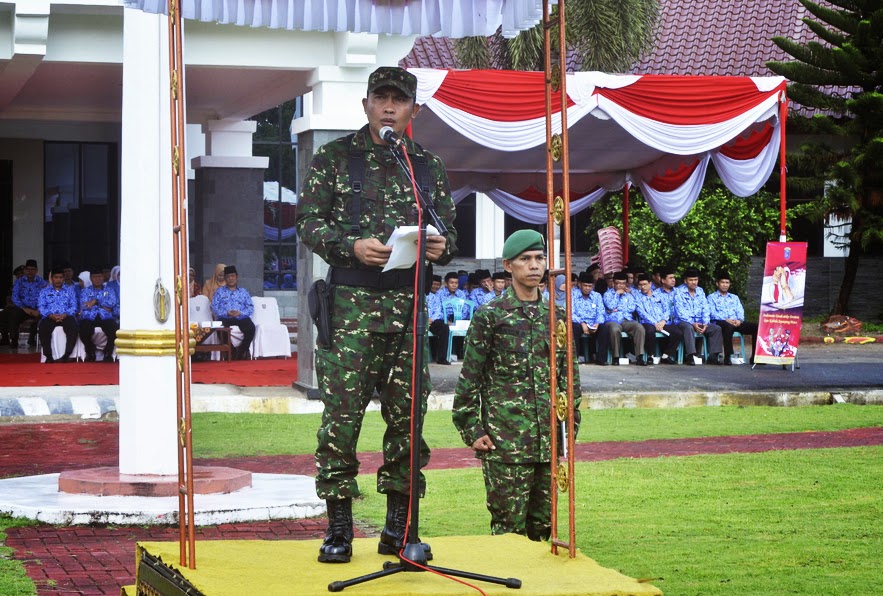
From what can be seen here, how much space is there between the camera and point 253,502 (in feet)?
Result: 27.2

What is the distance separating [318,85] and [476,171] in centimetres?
769

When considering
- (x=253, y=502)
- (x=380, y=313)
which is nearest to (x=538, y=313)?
(x=380, y=313)

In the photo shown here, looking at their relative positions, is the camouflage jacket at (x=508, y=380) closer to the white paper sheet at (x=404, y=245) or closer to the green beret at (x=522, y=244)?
the green beret at (x=522, y=244)

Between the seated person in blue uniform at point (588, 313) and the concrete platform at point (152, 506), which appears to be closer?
the concrete platform at point (152, 506)

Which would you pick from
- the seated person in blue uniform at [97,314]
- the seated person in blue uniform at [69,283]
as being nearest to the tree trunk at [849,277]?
the seated person in blue uniform at [97,314]

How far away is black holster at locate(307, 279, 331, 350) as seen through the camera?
5.15m

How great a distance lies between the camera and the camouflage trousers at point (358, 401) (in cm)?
510

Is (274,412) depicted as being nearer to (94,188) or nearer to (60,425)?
(60,425)

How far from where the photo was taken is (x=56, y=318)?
1753 centimetres

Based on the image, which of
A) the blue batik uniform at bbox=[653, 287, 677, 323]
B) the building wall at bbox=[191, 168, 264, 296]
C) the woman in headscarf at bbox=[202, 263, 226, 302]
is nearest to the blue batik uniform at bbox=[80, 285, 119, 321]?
the woman in headscarf at bbox=[202, 263, 226, 302]

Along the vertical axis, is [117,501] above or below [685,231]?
below

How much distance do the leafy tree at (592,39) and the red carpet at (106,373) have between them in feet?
20.8

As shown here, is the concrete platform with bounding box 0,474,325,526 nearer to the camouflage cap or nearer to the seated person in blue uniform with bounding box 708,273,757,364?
the camouflage cap

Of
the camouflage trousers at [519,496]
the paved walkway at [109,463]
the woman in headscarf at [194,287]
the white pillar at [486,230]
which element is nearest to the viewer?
the camouflage trousers at [519,496]
